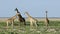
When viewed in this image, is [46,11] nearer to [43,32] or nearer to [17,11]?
[17,11]

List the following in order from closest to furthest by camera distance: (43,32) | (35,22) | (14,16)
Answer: (43,32)
(35,22)
(14,16)

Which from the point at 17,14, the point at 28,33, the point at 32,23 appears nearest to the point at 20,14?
the point at 17,14

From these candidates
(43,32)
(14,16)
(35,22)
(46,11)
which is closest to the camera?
(43,32)

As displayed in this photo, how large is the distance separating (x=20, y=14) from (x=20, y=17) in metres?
0.32

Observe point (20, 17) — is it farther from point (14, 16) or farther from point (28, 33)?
point (28, 33)

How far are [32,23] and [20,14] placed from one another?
2.56 m

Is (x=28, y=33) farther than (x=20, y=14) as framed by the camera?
No

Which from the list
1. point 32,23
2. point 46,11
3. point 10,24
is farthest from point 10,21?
point 46,11

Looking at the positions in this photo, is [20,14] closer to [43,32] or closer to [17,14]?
[17,14]

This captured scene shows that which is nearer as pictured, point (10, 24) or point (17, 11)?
point (10, 24)

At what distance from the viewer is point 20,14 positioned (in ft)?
96.0

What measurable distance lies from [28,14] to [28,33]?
9639mm

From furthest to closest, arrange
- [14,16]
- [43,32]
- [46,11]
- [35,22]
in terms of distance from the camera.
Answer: [46,11], [14,16], [35,22], [43,32]

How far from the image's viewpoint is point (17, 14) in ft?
95.6
